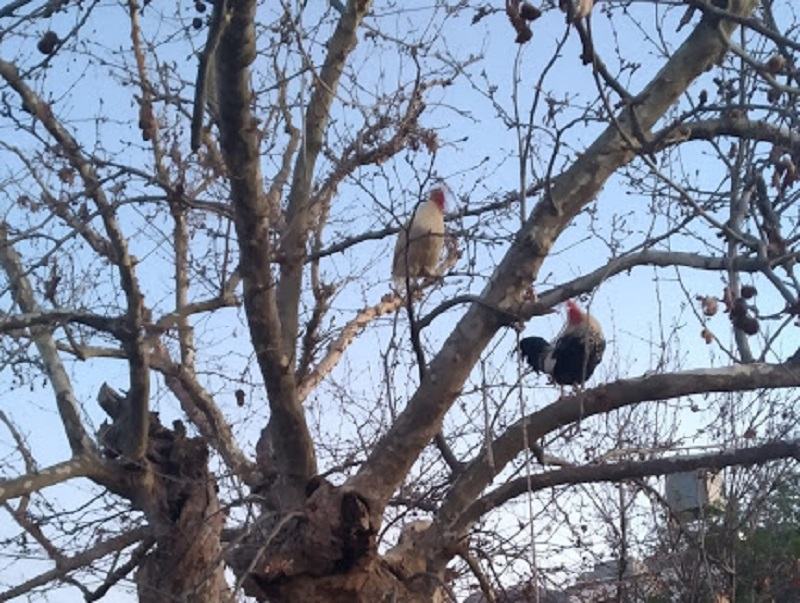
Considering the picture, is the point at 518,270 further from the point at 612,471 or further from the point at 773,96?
the point at 773,96

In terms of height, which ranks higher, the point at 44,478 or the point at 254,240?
the point at 254,240

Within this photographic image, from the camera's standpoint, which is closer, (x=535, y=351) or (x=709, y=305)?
(x=709, y=305)

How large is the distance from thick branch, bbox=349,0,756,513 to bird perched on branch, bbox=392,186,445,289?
2.88ft

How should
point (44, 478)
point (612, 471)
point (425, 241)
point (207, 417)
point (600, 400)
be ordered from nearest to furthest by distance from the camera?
point (600, 400) → point (612, 471) → point (44, 478) → point (425, 241) → point (207, 417)

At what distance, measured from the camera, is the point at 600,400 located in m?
4.96

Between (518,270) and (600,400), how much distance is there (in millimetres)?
660

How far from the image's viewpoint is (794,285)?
14.5 feet

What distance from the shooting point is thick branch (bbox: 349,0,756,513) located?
16.1 feet

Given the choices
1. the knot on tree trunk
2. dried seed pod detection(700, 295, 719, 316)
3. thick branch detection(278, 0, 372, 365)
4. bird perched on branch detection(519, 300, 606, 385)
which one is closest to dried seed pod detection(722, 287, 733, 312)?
dried seed pod detection(700, 295, 719, 316)

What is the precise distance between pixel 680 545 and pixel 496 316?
4.01m

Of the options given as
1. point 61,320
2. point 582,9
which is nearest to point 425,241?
point 61,320

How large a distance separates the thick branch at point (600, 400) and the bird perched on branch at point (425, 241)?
1.12 m

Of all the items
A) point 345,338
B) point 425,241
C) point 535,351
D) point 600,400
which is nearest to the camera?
point 600,400

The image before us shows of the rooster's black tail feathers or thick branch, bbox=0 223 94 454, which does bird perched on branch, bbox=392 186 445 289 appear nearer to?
the rooster's black tail feathers
